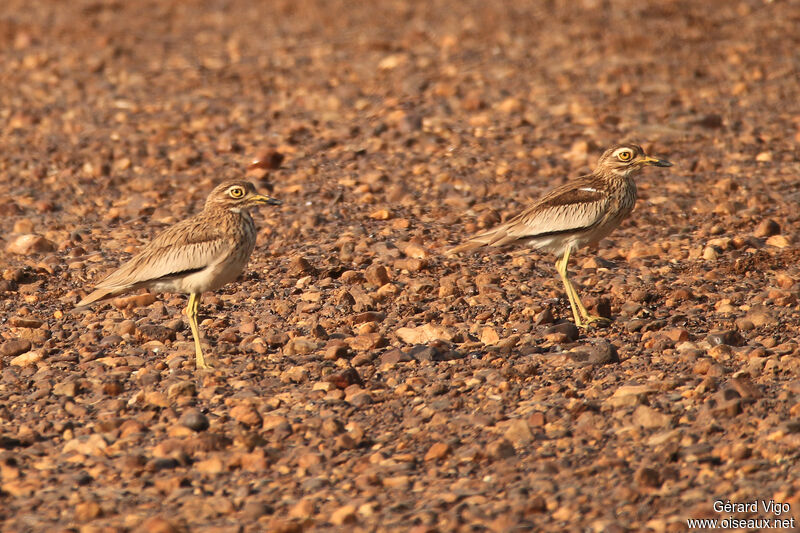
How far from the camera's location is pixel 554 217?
711 cm

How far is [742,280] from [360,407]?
301cm

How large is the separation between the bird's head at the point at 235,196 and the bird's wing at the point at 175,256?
0.79 feet

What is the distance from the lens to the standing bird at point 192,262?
21.0 ft

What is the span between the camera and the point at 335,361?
20.9 feet

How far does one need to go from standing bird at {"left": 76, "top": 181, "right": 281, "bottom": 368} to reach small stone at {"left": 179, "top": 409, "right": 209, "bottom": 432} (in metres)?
0.68

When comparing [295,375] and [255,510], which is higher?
[295,375]

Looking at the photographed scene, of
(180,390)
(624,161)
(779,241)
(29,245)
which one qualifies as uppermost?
(29,245)

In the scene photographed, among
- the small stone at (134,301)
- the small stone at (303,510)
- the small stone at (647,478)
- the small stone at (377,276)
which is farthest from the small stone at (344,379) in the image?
the small stone at (134,301)

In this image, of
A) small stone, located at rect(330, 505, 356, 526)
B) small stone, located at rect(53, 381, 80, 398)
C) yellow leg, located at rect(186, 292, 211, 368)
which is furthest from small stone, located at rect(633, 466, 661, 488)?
small stone, located at rect(53, 381, 80, 398)

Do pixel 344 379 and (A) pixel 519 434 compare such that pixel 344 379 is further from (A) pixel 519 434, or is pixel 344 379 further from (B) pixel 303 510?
(B) pixel 303 510

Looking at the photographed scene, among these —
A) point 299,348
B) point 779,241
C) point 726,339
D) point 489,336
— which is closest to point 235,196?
point 299,348

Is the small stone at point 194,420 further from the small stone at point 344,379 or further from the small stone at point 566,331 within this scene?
the small stone at point 566,331

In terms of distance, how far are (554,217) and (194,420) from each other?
2.75 metres

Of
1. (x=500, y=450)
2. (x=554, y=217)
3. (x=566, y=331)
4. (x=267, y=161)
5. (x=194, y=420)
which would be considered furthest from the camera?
(x=267, y=161)
